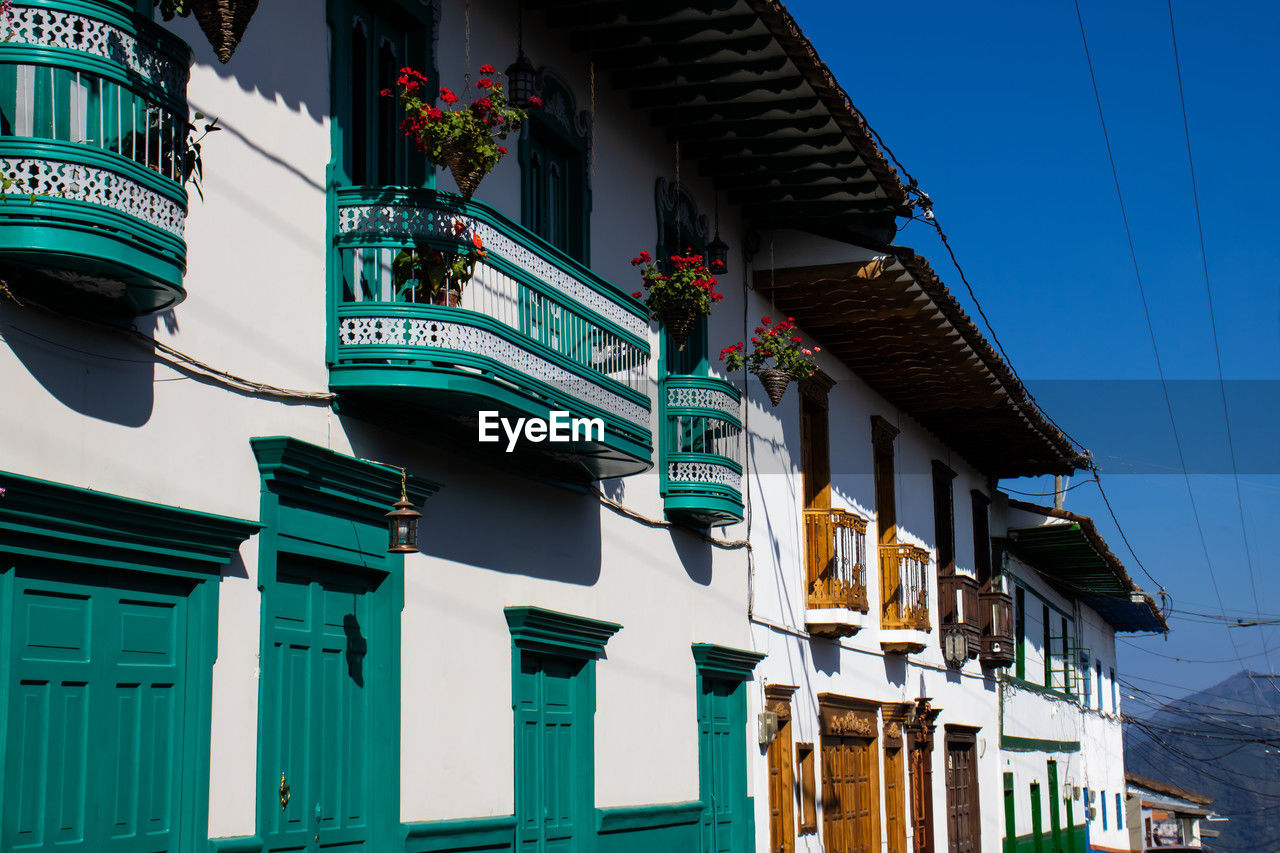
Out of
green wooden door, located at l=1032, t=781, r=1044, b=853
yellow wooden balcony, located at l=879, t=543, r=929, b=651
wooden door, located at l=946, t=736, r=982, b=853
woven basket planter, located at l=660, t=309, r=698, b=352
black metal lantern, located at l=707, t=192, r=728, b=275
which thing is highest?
black metal lantern, located at l=707, t=192, r=728, b=275

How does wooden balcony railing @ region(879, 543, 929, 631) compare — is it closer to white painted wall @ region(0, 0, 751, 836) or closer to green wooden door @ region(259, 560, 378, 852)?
white painted wall @ region(0, 0, 751, 836)

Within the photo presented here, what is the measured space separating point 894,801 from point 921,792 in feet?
3.80

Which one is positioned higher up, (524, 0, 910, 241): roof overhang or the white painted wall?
(524, 0, 910, 241): roof overhang

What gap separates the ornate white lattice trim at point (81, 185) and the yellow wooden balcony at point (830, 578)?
35.9 ft

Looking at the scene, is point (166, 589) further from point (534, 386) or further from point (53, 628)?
point (534, 386)

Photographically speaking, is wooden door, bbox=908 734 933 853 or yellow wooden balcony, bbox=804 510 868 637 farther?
wooden door, bbox=908 734 933 853

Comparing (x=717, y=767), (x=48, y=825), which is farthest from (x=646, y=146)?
(x=48, y=825)

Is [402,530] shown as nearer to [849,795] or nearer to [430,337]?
[430,337]

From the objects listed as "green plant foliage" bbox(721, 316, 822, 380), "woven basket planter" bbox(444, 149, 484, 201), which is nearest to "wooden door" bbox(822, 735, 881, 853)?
"green plant foliage" bbox(721, 316, 822, 380)

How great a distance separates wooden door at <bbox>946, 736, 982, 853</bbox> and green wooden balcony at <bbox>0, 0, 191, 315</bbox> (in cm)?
1711

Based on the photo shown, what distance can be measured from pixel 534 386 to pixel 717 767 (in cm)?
552

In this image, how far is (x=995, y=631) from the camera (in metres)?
24.0

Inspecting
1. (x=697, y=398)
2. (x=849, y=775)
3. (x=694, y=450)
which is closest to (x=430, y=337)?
(x=697, y=398)

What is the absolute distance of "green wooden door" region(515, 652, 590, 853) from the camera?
408 inches
